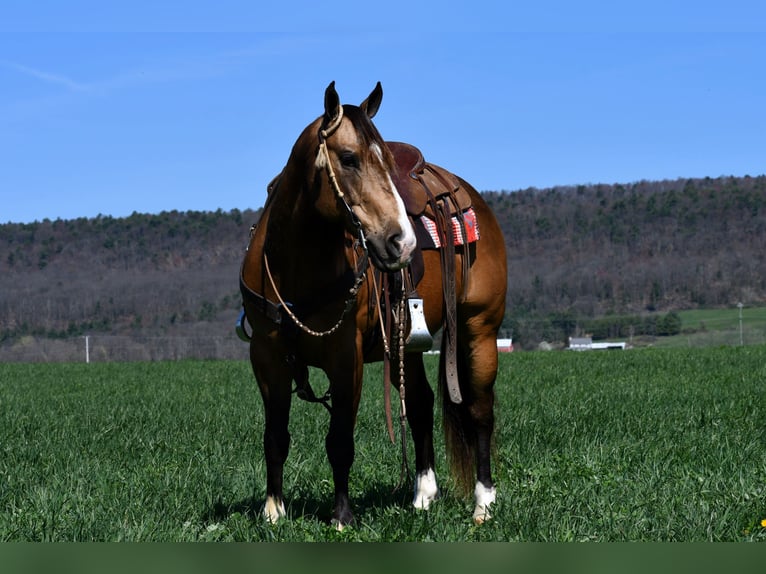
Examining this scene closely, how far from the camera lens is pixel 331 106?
4.44 metres

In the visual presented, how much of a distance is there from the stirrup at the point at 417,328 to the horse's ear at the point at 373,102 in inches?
44.6

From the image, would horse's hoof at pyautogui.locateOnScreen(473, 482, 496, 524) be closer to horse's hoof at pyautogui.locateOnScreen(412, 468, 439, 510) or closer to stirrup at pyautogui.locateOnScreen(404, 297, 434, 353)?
horse's hoof at pyautogui.locateOnScreen(412, 468, 439, 510)

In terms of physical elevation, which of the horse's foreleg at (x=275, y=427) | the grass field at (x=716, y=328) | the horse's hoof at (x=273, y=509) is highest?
the horse's foreleg at (x=275, y=427)

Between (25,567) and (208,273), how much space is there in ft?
375

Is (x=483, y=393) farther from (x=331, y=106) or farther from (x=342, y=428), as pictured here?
(x=331, y=106)

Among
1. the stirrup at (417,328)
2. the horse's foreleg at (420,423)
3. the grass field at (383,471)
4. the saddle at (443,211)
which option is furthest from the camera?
the horse's foreleg at (420,423)

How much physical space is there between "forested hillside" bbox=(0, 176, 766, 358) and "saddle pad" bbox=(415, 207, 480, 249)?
65.9 meters

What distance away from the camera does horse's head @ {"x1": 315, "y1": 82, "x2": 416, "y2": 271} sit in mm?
4203

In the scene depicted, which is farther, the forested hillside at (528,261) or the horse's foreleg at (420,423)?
the forested hillside at (528,261)

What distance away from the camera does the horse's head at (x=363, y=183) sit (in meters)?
4.20

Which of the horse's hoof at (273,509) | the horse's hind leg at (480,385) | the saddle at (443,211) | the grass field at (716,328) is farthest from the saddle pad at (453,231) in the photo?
the grass field at (716,328)

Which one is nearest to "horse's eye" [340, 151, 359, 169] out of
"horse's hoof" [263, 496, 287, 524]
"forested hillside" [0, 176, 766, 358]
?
"horse's hoof" [263, 496, 287, 524]

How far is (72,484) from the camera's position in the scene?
5965mm

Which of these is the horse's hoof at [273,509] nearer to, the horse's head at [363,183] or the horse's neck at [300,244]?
the horse's neck at [300,244]
